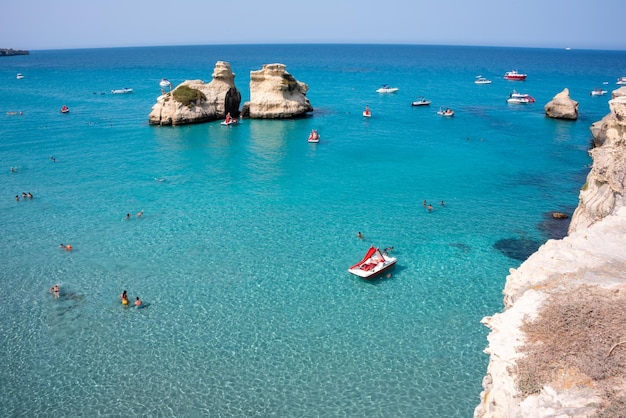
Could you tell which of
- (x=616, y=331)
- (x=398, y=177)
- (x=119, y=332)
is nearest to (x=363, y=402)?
(x=616, y=331)

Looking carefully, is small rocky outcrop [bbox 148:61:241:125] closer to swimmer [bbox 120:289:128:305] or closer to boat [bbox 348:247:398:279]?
swimmer [bbox 120:289:128:305]

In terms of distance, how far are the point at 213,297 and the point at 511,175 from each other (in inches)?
1391

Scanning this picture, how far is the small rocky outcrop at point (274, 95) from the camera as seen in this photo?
6919 cm

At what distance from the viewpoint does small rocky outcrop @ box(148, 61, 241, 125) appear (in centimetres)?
6744

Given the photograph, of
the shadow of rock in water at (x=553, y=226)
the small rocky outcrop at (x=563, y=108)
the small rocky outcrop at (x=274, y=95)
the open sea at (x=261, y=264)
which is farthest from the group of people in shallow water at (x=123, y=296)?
the small rocky outcrop at (x=563, y=108)

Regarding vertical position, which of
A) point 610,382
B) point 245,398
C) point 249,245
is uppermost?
point 610,382

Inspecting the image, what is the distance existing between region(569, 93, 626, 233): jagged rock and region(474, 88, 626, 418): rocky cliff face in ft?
32.3

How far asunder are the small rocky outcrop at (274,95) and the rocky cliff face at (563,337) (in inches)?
2324

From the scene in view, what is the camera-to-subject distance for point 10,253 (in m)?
30.1

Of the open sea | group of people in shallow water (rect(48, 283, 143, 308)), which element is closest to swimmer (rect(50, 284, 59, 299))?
group of people in shallow water (rect(48, 283, 143, 308))

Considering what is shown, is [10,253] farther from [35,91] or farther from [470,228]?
[35,91]

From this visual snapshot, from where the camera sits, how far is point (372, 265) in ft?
89.2

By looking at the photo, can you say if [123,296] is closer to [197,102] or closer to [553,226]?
[553,226]

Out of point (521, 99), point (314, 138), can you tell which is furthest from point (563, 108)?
point (314, 138)
